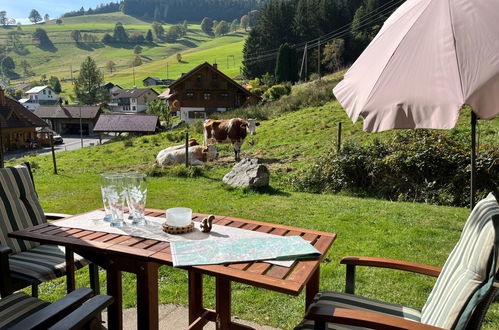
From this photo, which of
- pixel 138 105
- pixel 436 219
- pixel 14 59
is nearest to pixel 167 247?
pixel 436 219

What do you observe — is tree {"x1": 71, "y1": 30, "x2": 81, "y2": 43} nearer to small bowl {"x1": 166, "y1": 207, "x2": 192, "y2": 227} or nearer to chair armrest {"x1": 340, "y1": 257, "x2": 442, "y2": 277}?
small bowl {"x1": 166, "y1": 207, "x2": 192, "y2": 227}

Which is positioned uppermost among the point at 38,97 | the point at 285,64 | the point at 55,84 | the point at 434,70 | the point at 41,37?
the point at 41,37

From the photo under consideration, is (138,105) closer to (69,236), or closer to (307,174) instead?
(307,174)

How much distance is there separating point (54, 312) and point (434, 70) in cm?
251

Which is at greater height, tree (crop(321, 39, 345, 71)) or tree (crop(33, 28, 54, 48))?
tree (crop(33, 28, 54, 48))

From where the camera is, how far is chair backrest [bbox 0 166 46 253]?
3.25 metres

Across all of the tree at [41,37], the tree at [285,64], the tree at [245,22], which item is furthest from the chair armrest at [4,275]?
the tree at [245,22]

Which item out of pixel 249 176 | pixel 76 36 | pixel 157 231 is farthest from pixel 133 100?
pixel 76 36

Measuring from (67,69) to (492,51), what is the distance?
141571mm

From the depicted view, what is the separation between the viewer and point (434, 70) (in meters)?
2.46

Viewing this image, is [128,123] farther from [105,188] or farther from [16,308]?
[16,308]

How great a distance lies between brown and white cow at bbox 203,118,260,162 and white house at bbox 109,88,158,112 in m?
63.0

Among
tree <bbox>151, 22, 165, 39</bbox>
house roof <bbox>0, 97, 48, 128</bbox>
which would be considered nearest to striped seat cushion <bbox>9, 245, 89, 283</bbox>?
house roof <bbox>0, 97, 48, 128</bbox>

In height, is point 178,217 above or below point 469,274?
above
